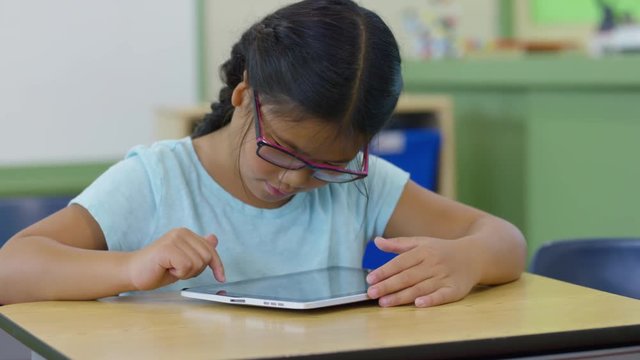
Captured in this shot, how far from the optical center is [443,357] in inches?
41.5

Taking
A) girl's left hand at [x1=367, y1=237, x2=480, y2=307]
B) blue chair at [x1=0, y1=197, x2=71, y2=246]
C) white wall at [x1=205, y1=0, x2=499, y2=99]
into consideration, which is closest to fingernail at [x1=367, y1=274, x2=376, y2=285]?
girl's left hand at [x1=367, y1=237, x2=480, y2=307]

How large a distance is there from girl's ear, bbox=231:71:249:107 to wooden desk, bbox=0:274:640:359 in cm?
28

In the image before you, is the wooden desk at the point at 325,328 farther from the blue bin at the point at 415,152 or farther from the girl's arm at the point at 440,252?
the blue bin at the point at 415,152

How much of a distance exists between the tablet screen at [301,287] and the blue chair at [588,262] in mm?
493

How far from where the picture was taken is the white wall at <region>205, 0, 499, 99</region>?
3498 millimetres

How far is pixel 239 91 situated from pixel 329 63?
6.5 inches

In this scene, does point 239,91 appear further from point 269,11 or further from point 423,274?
point 269,11

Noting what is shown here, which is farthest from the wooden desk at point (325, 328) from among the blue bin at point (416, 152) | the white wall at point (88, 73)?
the white wall at point (88, 73)

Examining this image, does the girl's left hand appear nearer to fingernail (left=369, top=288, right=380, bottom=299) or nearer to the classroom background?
fingernail (left=369, top=288, right=380, bottom=299)

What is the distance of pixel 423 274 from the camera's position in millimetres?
1318

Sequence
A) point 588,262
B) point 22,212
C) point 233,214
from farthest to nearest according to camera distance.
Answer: point 22,212 → point 588,262 → point 233,214

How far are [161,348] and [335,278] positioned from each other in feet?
1.24

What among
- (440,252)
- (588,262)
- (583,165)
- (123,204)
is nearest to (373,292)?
(440,252)

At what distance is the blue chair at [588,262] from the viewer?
5.95ft
